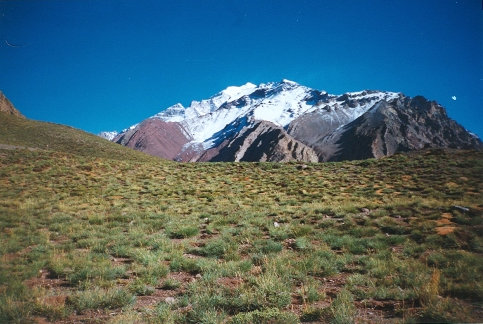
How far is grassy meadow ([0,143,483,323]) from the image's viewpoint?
17.3 feet

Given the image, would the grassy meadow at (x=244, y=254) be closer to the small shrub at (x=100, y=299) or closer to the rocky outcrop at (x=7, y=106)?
the small shrub at (x=100, y=299)

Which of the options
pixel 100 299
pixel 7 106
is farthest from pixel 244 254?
pixel 7 106

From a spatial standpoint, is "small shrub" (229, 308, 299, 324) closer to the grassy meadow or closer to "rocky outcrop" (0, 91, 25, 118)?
the grassy meadow

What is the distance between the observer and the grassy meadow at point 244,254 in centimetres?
527

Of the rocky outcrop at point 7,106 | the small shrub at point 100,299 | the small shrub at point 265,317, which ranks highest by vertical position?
the rocky outcrop at point 7,106

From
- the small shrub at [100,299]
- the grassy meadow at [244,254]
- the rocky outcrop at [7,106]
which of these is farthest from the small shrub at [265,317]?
the rocky outcrop at [7,106]

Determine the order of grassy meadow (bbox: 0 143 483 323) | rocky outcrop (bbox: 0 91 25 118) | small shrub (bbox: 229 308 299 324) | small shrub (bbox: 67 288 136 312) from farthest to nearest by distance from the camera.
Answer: rocky outcrop (bbox: 0 91 25 118) < small shrub (bbox: 67 288 136 312) < grassy meadow (bbox: 0 143 483 323) < small shrub (bbox: 229 308 299 324)

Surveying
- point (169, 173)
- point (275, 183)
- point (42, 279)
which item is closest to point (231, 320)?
point (42, 279)

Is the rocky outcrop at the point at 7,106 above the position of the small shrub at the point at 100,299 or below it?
above

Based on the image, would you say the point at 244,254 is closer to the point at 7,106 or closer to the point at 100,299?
the point at 100,299

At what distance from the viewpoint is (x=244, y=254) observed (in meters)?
8.40

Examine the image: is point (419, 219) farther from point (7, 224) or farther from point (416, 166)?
point (7, 224)

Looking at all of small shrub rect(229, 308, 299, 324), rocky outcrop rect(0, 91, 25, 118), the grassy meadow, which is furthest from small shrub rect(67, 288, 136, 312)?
rocky outcrop rect(0, 91, 25, 118)

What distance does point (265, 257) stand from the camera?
25.3 feet
